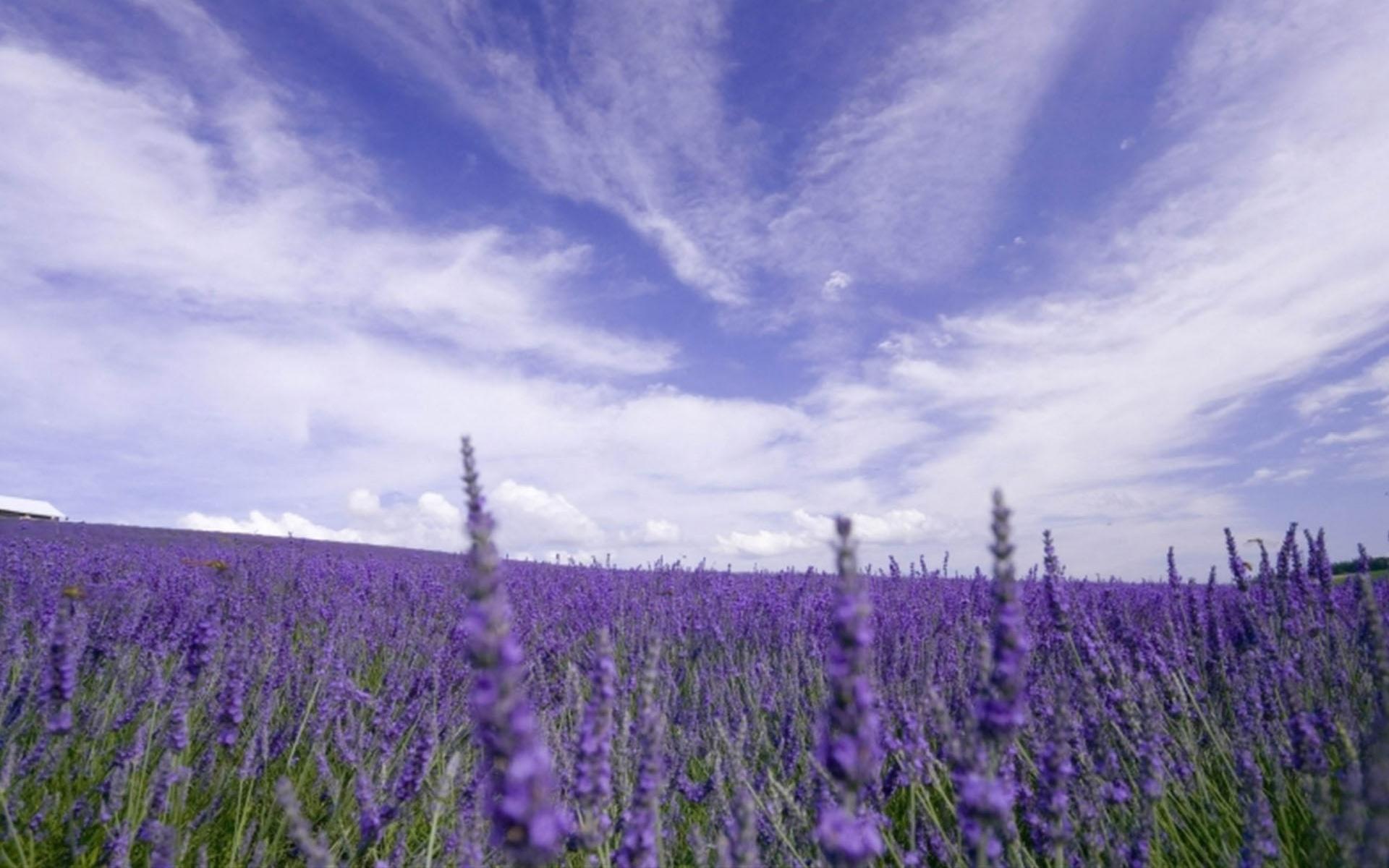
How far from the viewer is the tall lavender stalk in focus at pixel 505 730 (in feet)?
2.54

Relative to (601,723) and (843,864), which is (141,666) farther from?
(843,864)

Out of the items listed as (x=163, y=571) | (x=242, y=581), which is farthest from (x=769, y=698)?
(x=163, y=571)

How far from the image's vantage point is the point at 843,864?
97cm

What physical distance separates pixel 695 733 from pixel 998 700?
251 cm

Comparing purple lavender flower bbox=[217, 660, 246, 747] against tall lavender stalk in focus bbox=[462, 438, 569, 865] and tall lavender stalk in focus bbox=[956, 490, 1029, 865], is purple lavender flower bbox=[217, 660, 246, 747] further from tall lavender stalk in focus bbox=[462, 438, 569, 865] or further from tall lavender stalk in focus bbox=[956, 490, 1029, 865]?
tall lavender stalk in focus bbox=[956, 490, 1029, 865]

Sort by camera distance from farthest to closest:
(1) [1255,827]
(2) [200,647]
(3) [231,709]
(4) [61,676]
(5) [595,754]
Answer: (2) [200,647] < (3) [231,709] < (4) [61,676] < (1) [1255,827] < (5) [595,754]

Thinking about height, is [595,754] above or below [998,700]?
below

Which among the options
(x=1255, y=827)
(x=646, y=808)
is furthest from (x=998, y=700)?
(x=1255, y=827)

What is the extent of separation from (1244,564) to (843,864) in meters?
4.69

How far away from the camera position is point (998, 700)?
47.2 inches

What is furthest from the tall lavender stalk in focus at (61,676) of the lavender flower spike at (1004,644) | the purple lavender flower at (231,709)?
the lavender flower spike at (1004,644)

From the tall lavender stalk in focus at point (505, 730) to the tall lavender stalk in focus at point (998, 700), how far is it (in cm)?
61

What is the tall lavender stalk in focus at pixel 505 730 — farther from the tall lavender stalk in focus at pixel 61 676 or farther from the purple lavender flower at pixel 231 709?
the tall lavender stalk in focus at pixel 61 676

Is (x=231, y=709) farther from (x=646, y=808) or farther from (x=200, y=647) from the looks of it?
(x=646, y=808)
